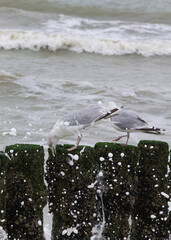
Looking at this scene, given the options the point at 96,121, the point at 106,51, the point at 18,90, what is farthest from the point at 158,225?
the point at 106,51

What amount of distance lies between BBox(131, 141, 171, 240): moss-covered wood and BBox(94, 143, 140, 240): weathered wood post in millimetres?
114

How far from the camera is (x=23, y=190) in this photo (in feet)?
10.5

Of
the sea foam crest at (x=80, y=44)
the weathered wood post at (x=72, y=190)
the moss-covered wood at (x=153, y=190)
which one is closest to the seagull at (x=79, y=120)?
the weathered wood post at (x=72, y=190)

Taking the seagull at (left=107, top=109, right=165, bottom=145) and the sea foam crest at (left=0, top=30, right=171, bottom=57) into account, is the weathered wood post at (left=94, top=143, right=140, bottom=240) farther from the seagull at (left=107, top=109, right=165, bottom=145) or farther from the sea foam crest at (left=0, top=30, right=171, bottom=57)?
the sea foam crest at (left=0, top=30, right=171, bottom=57)

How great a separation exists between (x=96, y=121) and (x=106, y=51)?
12.2 meters

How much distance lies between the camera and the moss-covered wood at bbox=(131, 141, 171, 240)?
340 centimetres

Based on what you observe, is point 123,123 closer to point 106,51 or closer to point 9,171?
point 9,171

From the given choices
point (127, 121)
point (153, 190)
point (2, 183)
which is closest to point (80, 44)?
point (127, 121)

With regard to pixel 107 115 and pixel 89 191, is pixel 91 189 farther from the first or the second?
pixel 107 115

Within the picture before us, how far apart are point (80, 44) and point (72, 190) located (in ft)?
43.3

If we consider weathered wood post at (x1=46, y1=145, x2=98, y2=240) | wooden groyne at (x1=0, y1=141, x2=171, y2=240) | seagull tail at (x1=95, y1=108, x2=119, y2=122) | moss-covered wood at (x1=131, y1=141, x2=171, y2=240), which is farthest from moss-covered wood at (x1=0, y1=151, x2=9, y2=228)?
moss-covered wood at (x1=131, y1=141, x2=171, y2=240)

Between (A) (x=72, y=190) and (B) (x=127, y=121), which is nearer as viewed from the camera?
(A) (x=72, y=190)

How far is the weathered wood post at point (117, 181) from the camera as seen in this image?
3.31 m

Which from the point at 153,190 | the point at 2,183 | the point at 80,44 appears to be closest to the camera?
the point at 2,183
